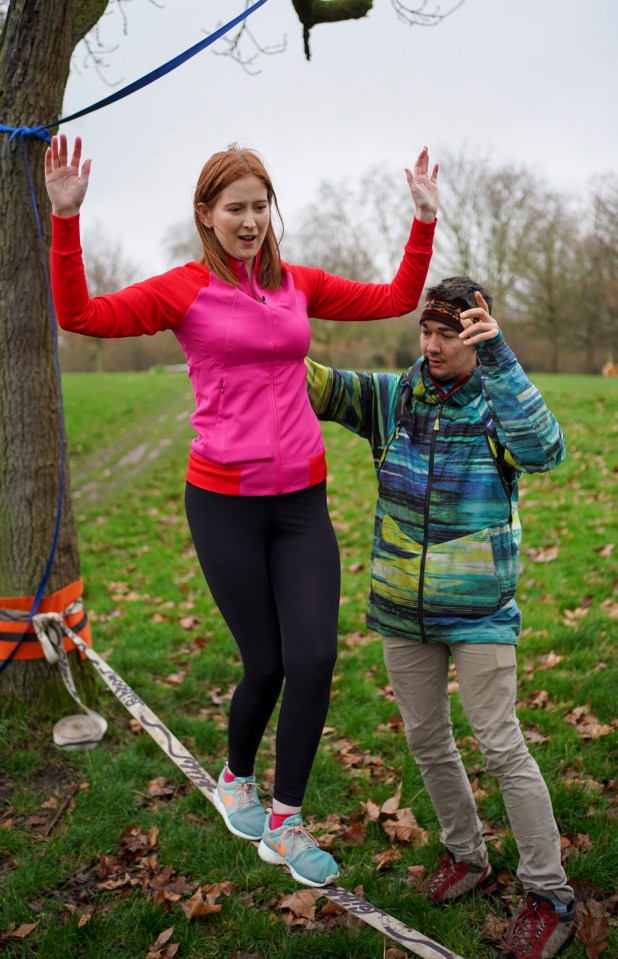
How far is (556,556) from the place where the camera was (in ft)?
25.2

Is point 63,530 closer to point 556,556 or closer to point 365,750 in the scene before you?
point 365,750

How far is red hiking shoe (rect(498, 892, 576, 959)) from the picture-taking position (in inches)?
123

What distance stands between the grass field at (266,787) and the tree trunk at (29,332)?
34.2 inches

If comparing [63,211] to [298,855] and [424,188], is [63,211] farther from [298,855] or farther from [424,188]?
[298,855]

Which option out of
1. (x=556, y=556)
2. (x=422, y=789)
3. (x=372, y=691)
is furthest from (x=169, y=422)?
(x=422, y=789)

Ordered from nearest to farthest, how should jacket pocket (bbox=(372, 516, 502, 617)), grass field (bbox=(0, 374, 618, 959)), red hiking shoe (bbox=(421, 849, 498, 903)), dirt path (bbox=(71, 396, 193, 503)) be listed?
jacket pocket (bbox=(372, 516, 502, 617)), grass field (bbox=(0, 374, 618, 959)), red hiking shoe (bbox=(421, 849, 498, 903)), dirt path (bbox=(71, 396, 193, 503))

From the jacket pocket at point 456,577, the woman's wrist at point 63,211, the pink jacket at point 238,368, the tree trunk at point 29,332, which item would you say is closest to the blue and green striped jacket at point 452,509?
the jacket pocket at point 456,577

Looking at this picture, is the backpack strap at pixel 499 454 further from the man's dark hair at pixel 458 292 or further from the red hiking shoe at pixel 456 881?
the red hiking shoe at pixel 456 881

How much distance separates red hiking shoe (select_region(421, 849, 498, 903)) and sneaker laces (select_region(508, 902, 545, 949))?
35 cm

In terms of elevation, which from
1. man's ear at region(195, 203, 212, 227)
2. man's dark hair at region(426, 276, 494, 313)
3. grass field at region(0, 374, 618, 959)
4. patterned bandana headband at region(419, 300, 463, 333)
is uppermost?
man's ear at region(195, 203, 212, 227)

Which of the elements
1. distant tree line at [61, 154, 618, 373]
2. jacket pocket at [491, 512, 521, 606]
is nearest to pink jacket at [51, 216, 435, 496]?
jacket pocket at [491, 512, 521, 606]

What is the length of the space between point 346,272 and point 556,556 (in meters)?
27.7

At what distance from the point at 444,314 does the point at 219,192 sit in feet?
3.14

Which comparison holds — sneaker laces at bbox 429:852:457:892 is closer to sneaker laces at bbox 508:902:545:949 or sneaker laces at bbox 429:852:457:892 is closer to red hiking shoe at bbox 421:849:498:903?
red hiking shoe at bbox 421:849:498:903
